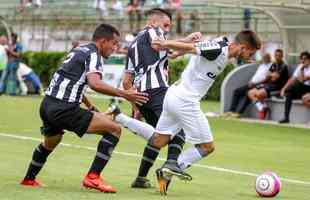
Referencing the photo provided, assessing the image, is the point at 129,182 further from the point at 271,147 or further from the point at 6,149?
the point at 271,147

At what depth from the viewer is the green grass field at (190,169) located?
10.1m

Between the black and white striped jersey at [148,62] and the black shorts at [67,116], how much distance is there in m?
1.45

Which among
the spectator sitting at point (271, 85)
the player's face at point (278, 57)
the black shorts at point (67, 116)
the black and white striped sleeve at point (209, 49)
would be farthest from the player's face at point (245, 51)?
the player's face at point (278, 57)

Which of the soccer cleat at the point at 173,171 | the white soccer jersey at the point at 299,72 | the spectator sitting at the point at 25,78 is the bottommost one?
the spectator sitting at the point at 25,78

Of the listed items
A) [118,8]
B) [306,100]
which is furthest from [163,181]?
[118,8]

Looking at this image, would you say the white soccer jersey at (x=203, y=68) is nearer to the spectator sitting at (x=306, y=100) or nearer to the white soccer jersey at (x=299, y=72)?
the spectator sitting at (x=306, y=100)

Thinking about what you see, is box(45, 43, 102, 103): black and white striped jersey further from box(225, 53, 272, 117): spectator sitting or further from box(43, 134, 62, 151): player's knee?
box(225, 53, 272, 117): spectator sitting

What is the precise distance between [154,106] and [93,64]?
4.63 feet

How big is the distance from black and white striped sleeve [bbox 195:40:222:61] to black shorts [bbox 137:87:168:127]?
1.43m

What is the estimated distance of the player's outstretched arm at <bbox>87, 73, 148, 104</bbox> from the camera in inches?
382

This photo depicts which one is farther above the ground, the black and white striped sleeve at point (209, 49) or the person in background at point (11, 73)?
the black and white striped sleeve at point (209, 49)

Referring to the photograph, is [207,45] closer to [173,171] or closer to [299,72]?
[173,171]

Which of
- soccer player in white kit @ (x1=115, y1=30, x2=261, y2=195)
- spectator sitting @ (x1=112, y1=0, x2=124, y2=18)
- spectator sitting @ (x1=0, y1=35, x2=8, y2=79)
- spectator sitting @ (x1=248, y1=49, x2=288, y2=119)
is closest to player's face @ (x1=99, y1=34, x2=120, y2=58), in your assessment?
soccer player in white kit @ (x1=115, y1=30, x2=261, y2=195)

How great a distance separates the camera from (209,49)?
9.77m
